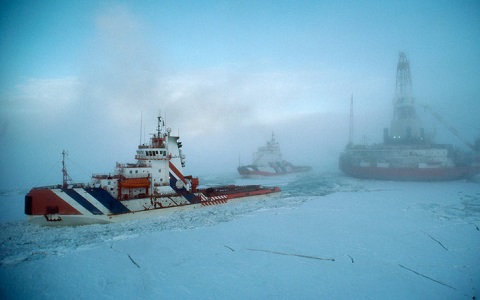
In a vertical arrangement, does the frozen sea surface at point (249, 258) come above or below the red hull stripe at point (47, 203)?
below

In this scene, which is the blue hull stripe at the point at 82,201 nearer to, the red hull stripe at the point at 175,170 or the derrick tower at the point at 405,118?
the red hull stripe at the point at 175,170

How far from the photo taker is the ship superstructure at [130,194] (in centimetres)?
1620

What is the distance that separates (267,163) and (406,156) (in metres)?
31.1

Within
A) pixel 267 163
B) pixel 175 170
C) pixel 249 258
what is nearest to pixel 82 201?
pixel 175 170

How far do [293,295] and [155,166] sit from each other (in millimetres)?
17101

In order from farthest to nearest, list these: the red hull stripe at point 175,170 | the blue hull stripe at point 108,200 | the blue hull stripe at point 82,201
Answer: the red hull stripe at point 175,170 → the blue hull stripe at point 108,200 → the blue hull stripe at point 82,201

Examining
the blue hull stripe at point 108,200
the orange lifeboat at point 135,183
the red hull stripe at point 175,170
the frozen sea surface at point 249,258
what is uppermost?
the red hull stripe at point 175,170

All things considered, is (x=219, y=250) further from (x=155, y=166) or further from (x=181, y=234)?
(x=155, y=166)

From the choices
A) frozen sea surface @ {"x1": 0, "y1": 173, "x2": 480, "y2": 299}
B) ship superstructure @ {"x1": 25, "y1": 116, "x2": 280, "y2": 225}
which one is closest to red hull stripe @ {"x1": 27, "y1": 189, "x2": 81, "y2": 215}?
ship superstructure @ {"x1": 25, "y1": 116, "x2": 280, "y2": 225}

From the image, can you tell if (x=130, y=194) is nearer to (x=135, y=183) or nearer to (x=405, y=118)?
(x=135, y=183)

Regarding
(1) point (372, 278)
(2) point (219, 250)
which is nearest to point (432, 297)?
(1) point (372, 278)

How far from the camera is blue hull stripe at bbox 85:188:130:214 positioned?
1705cm

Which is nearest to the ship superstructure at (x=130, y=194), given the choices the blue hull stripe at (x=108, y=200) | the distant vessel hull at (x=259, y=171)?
the blue hull stripe at (x=108, y=200)

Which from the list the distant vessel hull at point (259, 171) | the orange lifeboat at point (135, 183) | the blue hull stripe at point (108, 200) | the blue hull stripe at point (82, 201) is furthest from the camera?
the distant vessel hull at point (259, 171)
